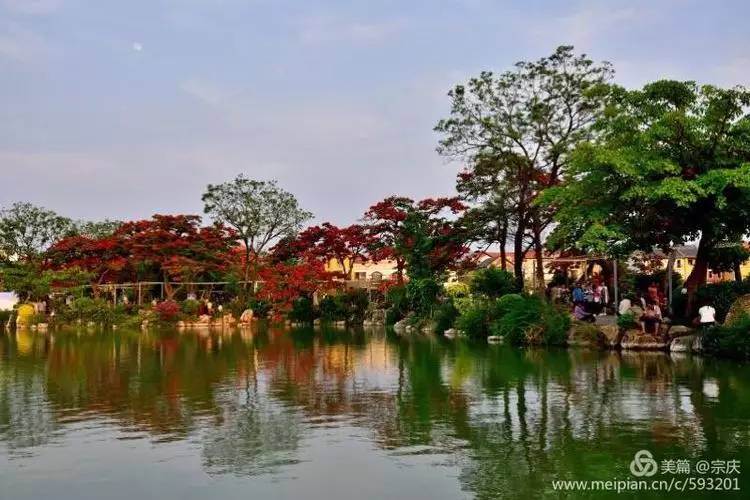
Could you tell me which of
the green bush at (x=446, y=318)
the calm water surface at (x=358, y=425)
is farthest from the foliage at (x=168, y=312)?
the calm water surface at (x=358, y=425)

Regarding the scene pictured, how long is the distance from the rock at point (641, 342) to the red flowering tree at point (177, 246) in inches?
853

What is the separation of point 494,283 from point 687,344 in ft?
28.2

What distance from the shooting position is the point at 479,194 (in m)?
25.0

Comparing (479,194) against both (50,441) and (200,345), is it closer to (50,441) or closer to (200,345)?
(200,345)

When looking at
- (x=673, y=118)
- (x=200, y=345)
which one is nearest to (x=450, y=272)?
(x=200, y=345)

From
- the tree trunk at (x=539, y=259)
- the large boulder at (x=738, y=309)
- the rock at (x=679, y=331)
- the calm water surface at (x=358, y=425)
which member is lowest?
the calm water surface at (x=358, y=425)

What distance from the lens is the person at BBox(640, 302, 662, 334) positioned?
16016mm

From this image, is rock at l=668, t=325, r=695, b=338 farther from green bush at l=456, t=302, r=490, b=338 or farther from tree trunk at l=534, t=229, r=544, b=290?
tree trunk at l=534, t=229, r=544, b=290

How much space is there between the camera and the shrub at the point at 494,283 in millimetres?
22953

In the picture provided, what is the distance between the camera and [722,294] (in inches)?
633

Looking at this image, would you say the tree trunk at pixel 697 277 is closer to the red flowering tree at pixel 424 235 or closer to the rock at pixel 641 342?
the rock at pixel 641 342

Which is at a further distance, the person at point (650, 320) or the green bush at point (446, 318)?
the green bush at point (446, 318)

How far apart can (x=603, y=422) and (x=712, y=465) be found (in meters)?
1.82

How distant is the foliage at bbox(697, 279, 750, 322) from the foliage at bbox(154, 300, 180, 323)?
21.5 metres
